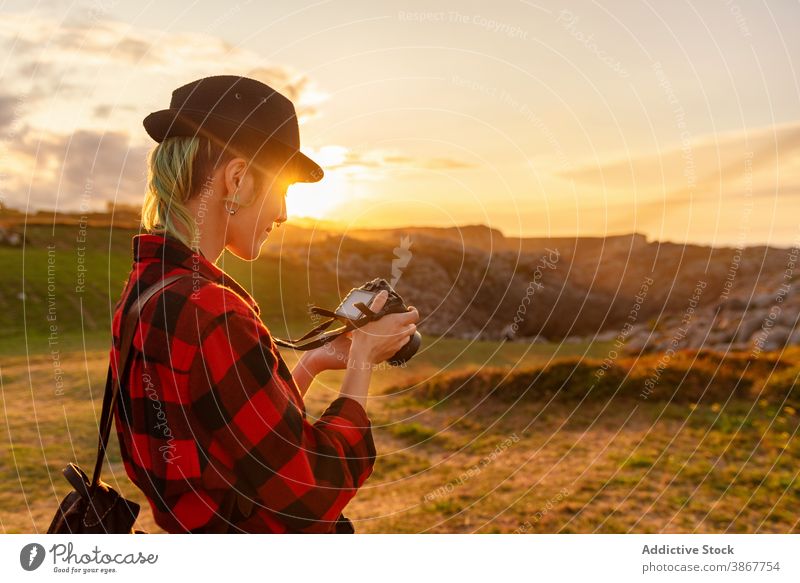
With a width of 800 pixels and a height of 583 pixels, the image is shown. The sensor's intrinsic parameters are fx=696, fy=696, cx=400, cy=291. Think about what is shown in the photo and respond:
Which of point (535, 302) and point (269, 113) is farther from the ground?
point (269, 113)

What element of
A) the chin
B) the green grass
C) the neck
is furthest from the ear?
the green grass

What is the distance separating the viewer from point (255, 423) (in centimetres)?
230

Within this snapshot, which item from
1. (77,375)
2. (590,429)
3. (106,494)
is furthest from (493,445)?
(77,375)

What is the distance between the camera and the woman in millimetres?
2289

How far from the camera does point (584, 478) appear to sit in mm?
8680

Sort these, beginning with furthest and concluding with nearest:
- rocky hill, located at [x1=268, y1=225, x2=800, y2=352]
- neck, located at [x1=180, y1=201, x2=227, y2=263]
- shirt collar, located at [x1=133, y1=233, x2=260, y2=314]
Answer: rocky hill, located at [x1=268, y1=225, x2=800, y2=352] → neck, located at [x1=180, y1=201, x2=227, y2=263] → shirt collar, located at [x1=133, y1=233, x2=260, y2=314]

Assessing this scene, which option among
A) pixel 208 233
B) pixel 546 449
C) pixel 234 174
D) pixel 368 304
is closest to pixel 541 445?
pixel 546 449

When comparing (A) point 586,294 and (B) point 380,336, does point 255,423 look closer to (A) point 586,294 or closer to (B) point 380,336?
(B) point 380,336

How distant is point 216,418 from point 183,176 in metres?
0.88

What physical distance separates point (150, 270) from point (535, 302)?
33141 mm

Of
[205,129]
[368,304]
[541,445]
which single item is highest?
[205,129]

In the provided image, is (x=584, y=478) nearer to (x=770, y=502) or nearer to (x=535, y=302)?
(x=770, y=502)

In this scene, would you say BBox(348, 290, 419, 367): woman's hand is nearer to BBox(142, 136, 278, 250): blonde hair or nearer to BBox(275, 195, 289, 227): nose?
BBox(275, 195, 289, 227): nose

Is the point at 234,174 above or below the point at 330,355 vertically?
above
